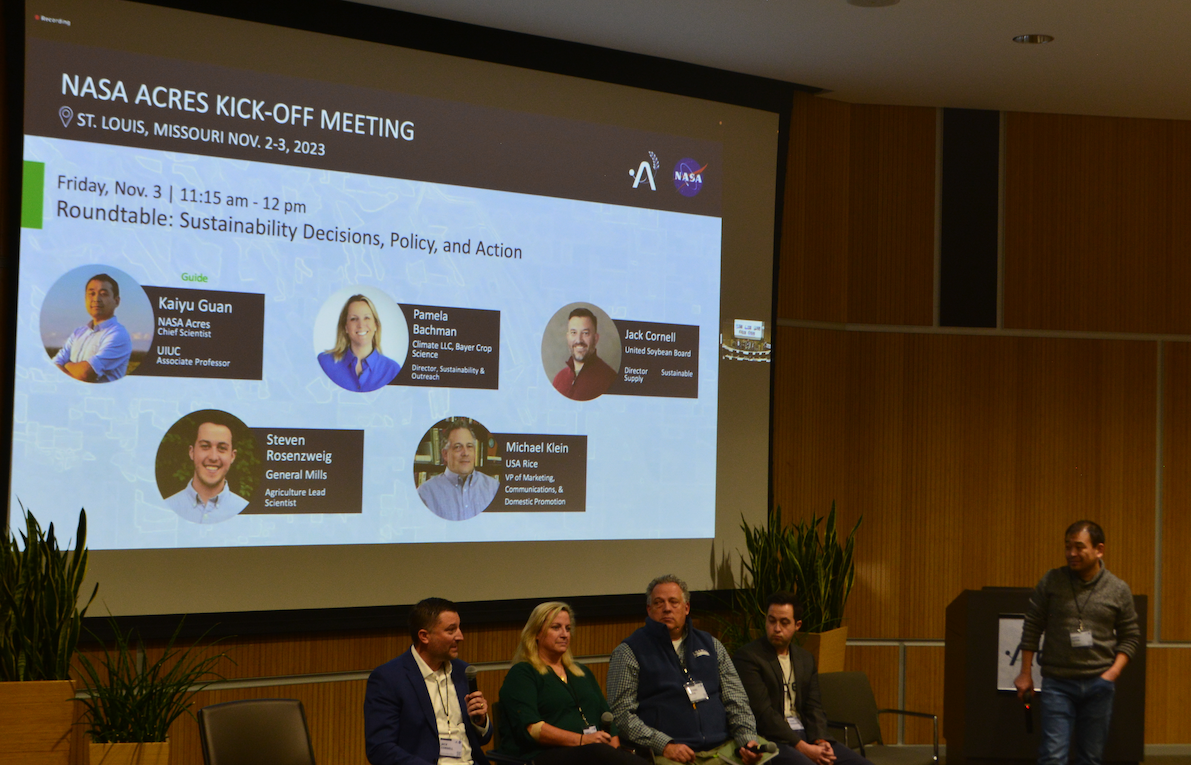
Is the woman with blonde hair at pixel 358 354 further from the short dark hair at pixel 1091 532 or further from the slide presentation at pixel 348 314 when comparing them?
the short dark hair at pixel 1091 532

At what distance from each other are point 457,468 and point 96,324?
1.67 metres

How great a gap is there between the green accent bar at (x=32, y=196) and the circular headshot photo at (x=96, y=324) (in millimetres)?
235

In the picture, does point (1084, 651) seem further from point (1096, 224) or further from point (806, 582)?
point (1096, 224)

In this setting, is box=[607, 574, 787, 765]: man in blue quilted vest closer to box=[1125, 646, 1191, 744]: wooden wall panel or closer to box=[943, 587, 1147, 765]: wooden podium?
box=[943, 587, 1147, 765]: wooden podium

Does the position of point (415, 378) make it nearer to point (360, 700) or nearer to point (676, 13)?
point (360, 700)

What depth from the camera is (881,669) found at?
6.31 m

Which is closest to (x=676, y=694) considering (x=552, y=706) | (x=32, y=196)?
(x=552, y=706)

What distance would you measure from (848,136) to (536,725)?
12.8ft

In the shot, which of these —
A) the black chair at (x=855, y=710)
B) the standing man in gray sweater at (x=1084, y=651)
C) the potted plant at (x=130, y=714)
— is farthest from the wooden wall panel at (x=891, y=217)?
the potted plant at (x=130, y=714)

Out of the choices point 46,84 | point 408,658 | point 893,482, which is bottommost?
point 408,658

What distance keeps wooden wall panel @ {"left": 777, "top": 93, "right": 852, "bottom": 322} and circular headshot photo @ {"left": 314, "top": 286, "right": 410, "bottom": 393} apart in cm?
220

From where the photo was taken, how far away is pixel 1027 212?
6508 millimetres

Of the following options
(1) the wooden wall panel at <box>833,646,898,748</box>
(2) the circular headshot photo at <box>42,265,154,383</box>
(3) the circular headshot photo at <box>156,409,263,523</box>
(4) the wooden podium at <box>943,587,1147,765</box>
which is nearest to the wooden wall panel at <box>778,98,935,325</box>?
(4) the wooden podium at <box>943,587,1147,765</box>

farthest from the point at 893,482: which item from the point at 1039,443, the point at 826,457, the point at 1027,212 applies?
the point at 1027,212
